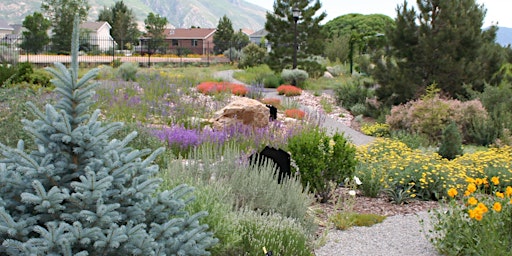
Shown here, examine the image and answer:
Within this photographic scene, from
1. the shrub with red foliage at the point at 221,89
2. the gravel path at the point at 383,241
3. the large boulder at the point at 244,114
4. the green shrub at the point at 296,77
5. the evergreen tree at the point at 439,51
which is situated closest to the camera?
the gravel path at the point at 383,241

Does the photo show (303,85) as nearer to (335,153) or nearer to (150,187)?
(335,153)

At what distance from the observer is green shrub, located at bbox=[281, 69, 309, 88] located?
22406mm

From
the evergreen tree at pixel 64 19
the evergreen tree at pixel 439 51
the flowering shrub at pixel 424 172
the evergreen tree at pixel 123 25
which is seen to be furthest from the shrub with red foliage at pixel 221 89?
the evergreen tree at pixel 123 25

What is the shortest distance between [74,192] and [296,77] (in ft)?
65.1

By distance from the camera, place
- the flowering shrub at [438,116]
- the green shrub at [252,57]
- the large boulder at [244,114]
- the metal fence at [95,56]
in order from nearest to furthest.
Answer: the large boulder at [244,114]
the flowering shrub at [438,116]
the metal fence at [95,56]
the green shrub at [252,57]

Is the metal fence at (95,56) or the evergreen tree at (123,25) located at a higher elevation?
the evergreen tree at (123,25)

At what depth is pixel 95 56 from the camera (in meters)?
41.8

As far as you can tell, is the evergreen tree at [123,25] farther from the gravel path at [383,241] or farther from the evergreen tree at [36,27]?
the gravel path at [383,241]

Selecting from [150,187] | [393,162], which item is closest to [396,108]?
[393,162]

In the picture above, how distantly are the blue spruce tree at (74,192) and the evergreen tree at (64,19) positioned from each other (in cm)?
4447

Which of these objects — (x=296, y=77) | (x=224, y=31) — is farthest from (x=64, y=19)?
(x=296, y=77)

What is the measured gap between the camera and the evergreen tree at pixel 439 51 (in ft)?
46.3

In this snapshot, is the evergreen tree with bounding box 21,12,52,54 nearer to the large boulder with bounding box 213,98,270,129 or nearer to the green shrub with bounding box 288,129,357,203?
the large boulder with bounding box 213,98,270,129

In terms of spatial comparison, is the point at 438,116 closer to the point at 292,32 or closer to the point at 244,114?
the point at 244,114
